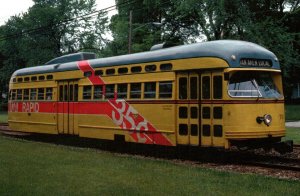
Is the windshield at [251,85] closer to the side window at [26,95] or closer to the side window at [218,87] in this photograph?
the side window at [218,87]

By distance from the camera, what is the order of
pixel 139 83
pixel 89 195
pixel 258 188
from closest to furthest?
pixel 89 195 → pixel 258 188 → pixel 139 83

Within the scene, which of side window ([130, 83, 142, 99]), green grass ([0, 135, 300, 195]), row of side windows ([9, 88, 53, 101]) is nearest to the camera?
green grass ([0, 135, 300, 195])

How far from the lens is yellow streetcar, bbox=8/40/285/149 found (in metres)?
12.4

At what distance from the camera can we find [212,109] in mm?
12562

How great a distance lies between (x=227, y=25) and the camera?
37750 mm

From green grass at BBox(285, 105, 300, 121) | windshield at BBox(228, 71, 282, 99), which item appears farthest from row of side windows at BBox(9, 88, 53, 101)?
green grass at BBox(285, 105, 300, 121)

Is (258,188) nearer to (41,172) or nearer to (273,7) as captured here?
(41,172)

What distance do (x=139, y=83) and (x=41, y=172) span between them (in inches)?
204

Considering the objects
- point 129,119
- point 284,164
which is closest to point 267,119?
point 284,164

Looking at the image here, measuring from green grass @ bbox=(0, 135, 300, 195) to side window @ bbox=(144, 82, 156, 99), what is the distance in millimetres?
2411

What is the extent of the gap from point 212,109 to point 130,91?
3.50 meters

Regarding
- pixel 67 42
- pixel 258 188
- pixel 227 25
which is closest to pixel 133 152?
pixel 258 188

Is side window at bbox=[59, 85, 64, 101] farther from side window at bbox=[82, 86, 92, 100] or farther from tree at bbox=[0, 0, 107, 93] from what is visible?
tree at bbox=[0, 0, 107, 93]

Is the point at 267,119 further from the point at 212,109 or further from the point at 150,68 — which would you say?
the point at 150,68
